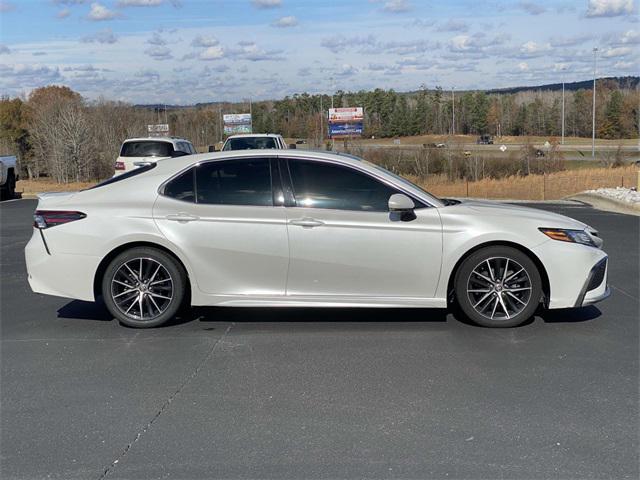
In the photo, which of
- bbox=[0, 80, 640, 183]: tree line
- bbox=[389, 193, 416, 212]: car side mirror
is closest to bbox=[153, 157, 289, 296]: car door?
bbox=[389, 193, 416, 212]: car side mirror

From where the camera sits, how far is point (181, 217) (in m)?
6.16

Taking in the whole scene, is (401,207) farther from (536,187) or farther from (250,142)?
(536,187)

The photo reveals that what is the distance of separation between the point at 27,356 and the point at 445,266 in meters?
3.51

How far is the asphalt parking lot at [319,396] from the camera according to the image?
12.2 ft

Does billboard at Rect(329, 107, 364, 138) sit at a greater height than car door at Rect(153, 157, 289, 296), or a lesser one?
greater

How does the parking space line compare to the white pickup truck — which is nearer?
the parking space line

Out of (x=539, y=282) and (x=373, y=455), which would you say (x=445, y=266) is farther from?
(x=373, y=455)

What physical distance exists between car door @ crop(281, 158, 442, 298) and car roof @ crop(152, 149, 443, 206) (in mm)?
204

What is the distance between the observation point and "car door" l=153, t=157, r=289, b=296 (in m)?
6.08

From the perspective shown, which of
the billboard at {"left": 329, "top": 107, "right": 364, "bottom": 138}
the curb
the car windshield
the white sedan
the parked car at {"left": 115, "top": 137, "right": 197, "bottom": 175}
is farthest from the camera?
the billboard at {"left": 329, "top": 107, "right": 364, "bottom": 138}

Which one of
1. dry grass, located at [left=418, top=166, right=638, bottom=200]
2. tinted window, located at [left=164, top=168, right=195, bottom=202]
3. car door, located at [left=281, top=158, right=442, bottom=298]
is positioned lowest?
dry grass, located at [left=418, top=166, right=638, bottom=200]

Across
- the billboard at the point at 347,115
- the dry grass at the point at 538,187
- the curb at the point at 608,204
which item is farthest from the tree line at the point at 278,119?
the curb at the point at 608,204

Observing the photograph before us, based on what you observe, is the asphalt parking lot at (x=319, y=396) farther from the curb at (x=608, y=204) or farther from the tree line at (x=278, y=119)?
the tree line at (x=278, y=119)

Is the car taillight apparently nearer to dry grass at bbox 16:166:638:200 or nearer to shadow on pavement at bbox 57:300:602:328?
shadow on pavement at bbox 57:300:602:328
